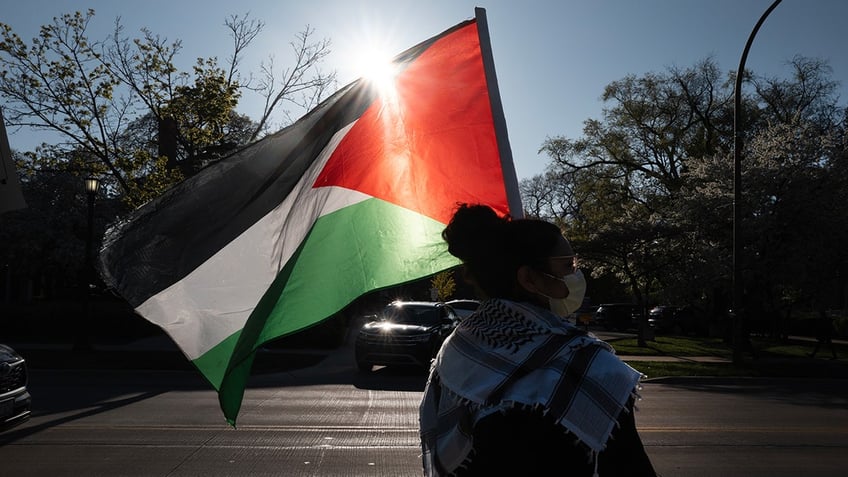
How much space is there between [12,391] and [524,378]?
794 centimetres

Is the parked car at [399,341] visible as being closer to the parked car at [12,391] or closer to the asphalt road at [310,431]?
Result: the asphalt road at [310,431]

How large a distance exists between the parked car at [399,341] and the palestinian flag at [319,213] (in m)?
12.7

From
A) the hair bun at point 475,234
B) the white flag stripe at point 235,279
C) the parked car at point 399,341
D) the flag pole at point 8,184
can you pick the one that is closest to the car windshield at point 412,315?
the parked car at point 399,341

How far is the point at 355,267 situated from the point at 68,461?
18.1ft

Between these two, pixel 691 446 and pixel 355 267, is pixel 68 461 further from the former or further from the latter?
pixel 691 446

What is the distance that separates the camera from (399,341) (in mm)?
16609

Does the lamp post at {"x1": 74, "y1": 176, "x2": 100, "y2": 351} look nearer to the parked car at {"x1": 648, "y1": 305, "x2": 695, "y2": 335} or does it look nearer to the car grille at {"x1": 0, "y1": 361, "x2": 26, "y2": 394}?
the car grille at {"x1": 0, "y1": 361, "x2": 26, "y2": 394}

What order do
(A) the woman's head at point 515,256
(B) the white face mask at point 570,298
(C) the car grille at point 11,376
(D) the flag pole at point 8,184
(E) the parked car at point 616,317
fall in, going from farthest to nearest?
1. (E) the parked car at point 616,317
2. (C) the car grille at point 11,376
3. (D) the flag pole at point 8,184
4. (B) the white face mask at point 570,298
5. (A) the woman's head at point 515,256

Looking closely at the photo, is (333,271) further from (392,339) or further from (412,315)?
(412,315)

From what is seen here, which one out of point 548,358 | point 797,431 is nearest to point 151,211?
point 548,358

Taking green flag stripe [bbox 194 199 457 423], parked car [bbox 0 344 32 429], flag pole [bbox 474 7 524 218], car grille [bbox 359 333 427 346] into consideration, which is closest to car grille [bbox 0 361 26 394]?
parked car [bbox 0 344 32 429]

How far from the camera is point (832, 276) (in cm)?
2447

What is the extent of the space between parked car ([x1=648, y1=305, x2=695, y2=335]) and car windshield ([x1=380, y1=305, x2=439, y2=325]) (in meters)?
25.7

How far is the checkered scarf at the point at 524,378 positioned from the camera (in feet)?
5.65
